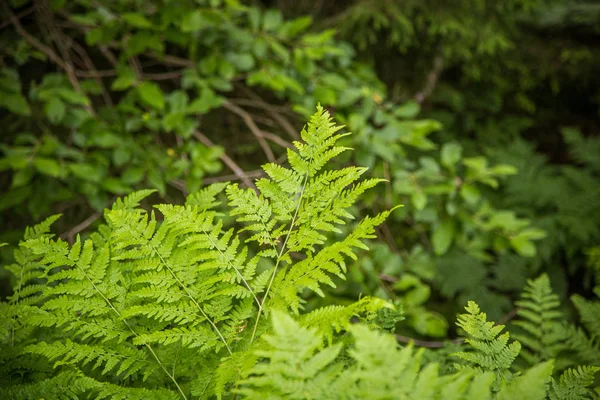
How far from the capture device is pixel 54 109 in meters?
1.96

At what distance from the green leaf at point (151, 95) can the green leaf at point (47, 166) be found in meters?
0.55

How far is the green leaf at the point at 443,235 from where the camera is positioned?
2473 mm

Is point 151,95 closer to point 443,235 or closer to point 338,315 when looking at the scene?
point 338,315

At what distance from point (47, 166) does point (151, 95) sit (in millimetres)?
617

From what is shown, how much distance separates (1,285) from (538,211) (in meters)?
3.88

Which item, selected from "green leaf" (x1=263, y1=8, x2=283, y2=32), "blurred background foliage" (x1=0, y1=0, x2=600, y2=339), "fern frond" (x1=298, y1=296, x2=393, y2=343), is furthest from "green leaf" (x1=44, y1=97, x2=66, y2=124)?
"fern frond" (x1=298, y1=296, x2=393, y2=343)

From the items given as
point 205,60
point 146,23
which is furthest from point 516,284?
point 146,23

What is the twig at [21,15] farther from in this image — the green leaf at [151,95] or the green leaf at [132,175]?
the green leaf at [132,175]

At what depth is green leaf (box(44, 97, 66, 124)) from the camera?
1.95 metres

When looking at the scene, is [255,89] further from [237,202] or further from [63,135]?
[237,202]

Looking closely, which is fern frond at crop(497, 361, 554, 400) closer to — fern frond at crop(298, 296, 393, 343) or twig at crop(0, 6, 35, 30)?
fern frond at crop(298, 296, 393, 343)

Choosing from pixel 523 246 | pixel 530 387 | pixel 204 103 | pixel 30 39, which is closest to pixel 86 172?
pixel 204 103

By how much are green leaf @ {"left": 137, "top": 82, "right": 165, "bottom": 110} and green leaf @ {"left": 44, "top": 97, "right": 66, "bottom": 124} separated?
0.38 meters

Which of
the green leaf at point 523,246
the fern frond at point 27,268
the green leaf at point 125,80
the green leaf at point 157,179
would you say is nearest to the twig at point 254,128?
the green leaf at point 125,80
